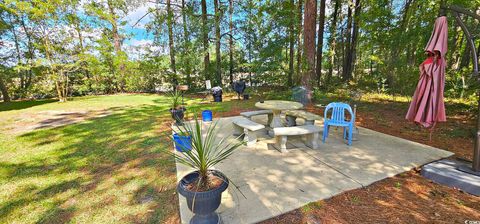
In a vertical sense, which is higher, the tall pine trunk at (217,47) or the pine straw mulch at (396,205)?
the tall pine trunk at (217,47)

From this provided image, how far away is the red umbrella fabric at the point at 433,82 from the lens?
7.38 ft

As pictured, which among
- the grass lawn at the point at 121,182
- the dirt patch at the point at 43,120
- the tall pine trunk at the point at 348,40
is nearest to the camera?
the grass lawn at the point at 121,182

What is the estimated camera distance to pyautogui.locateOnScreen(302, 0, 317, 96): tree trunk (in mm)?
6664

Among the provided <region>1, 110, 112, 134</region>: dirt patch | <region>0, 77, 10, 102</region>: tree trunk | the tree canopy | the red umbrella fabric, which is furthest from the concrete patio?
<region>0, 77, 10, 102</region>: tree trunk

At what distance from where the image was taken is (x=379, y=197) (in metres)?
2.14

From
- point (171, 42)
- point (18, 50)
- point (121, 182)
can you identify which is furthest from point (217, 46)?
point (18, 50)

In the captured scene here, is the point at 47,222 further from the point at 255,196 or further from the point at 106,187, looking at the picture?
the point at 255,196

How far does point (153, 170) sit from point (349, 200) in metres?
2.43

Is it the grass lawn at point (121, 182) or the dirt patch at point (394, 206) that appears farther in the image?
the grass lawn at point (121, 182)

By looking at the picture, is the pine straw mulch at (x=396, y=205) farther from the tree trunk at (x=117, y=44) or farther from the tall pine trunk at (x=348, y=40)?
the tree trunk at (x=117, y=44)

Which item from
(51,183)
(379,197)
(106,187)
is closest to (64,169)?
(51,183)

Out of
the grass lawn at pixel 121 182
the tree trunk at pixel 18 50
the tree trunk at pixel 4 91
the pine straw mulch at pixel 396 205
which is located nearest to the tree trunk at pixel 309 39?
the grass lawn at pixel 121 182

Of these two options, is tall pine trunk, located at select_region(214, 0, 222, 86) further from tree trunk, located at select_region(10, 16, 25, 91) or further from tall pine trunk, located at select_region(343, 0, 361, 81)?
tree trunk, located at select_region(10, 16, 25, 91)

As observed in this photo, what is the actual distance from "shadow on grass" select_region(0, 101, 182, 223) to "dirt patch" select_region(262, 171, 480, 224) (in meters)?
1.35
